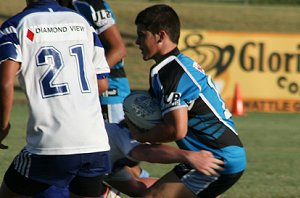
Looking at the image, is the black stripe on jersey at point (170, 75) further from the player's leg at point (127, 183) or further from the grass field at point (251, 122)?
the grass field at point (251, 122)

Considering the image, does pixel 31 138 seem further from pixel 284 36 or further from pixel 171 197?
pixel 284 36

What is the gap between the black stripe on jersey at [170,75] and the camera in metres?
5.57

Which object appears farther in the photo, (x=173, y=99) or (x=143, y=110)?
(x=143, y=110)

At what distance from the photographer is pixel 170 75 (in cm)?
A: 560

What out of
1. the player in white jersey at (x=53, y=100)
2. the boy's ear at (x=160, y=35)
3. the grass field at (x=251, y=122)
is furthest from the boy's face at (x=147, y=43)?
the grass field at (x=251, y=122)

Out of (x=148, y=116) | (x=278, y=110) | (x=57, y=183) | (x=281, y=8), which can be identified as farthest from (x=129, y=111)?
(x=281, y=8)

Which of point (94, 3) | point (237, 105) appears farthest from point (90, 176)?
point (237, 105)

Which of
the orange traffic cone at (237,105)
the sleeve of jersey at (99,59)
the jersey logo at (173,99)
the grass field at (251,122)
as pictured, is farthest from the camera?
the orange traffic cone at (237,105)

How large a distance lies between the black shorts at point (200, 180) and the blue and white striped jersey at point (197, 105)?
0.22 feet

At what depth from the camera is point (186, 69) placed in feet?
18.6

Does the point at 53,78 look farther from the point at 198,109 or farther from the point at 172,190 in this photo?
the point at 172,190

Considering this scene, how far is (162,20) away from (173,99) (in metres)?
0.51

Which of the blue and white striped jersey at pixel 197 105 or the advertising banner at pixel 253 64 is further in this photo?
the advertising banner at pixel 253 64

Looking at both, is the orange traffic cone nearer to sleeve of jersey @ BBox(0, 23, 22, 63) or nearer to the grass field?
the grass field
